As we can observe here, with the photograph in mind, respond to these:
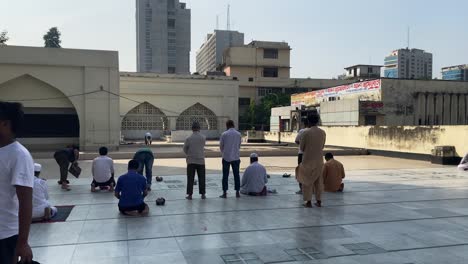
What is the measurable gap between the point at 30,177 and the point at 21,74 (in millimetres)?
21372

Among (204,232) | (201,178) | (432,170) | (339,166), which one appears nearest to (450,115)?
(432,170)

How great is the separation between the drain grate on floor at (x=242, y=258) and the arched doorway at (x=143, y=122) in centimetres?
3798

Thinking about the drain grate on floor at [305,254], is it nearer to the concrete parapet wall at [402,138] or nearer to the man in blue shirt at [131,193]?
the man in blue shirt at [131,193]

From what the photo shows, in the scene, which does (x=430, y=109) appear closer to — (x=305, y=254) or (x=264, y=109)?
(x=264, y=109)

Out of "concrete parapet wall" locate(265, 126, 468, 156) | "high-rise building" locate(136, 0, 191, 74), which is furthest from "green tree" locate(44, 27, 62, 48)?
"concrete parapet wall" locate(265, 126, 468, 156)

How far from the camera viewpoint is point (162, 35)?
75938mm

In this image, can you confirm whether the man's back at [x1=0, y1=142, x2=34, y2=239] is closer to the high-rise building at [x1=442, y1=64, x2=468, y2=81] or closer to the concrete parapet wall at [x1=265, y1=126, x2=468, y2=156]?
the concrete parapet wall at [x1=265, y1=126, x2=468, y2=156]

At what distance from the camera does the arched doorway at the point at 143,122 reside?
4178 centimetres

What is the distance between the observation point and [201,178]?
8.21 m

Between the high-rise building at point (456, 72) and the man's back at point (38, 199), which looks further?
the high-rise building at point (456, 72)

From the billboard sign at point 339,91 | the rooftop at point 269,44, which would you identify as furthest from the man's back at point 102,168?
the rooftop at point 269,44

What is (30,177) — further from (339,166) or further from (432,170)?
(432,170)

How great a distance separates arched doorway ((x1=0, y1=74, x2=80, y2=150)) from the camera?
72.0ft

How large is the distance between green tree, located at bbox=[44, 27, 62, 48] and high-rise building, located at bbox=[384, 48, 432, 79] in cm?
7398
